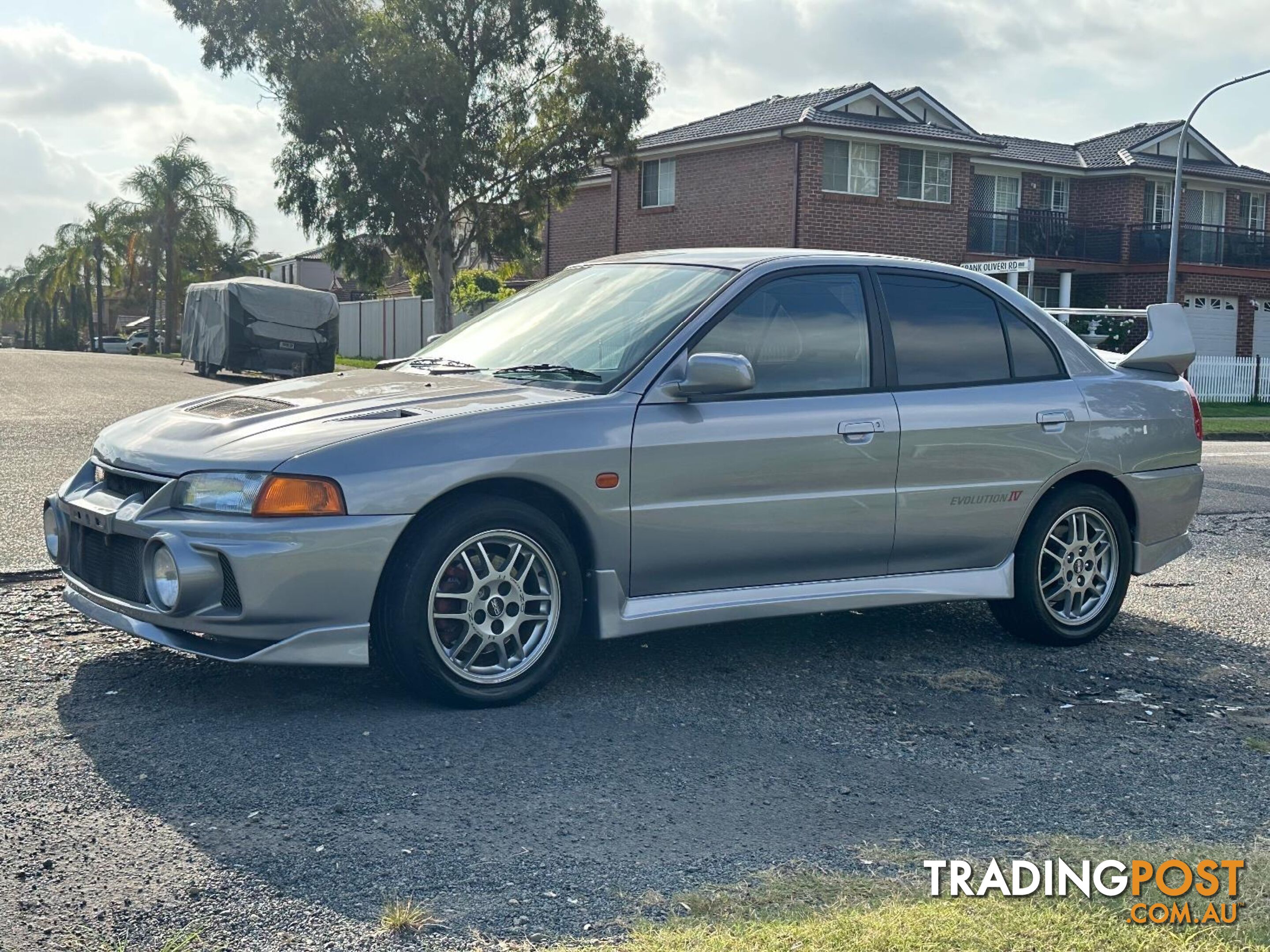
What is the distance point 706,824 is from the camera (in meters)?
3.86

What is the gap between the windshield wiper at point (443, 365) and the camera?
18.8 ft

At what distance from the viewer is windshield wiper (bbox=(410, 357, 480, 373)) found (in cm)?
573

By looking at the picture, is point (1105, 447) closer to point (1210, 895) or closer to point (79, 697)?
point (1210, 895)

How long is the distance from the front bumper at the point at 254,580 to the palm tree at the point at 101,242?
69.2 m

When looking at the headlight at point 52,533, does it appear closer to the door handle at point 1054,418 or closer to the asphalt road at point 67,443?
the asphalt road at point 67,443

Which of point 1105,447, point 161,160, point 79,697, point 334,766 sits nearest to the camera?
point 334,766

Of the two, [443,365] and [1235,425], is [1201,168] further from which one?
[443,365]

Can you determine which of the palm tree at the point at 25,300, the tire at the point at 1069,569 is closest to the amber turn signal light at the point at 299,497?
the tire at the point at 1069,569

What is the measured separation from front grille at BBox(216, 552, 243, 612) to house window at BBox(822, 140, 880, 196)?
30119mm

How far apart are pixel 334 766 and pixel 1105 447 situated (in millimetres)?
3833

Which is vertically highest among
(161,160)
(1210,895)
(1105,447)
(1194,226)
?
(161,160)

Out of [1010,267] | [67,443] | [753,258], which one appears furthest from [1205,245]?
[753,258]

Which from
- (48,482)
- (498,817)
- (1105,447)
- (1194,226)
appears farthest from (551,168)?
(498,817)

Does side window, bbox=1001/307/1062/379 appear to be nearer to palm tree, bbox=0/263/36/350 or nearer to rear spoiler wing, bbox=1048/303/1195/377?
rear spoiler wing, bbox=1048/303/1195/377
